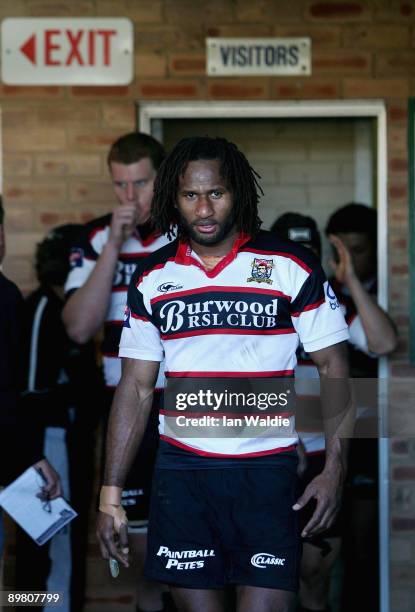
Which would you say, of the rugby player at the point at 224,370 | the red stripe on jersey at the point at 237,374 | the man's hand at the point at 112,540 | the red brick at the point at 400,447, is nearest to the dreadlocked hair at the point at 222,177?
the rugby player at the point at 224,370

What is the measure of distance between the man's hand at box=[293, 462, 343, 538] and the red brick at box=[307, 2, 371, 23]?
2.45 meters

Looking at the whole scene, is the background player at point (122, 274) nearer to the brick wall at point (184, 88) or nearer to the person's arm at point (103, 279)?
the person's arm at point (103, 279)

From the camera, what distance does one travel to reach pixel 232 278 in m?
3.11

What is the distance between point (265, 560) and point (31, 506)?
35.5 inches

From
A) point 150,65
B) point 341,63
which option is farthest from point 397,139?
point 150,65

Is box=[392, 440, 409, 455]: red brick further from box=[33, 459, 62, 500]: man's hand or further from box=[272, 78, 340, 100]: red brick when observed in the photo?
box=[33, 459, 62, 500]: man's hand

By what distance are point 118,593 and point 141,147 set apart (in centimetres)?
211

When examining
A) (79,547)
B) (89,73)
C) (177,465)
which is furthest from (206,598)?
(89,73)

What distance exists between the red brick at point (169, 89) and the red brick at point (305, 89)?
36 centimetres

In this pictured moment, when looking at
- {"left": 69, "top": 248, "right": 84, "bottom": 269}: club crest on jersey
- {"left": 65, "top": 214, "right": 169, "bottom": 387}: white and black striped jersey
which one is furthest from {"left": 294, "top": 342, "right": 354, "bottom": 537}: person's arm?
{"left": 69, "top": 248, "right": 84, "bottom": 269}: club crest on jersey

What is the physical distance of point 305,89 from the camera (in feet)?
15.5

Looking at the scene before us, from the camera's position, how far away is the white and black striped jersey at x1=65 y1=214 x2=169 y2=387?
4.07 m

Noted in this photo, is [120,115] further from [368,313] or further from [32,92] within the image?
[368,313]

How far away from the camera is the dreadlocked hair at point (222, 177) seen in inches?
126
